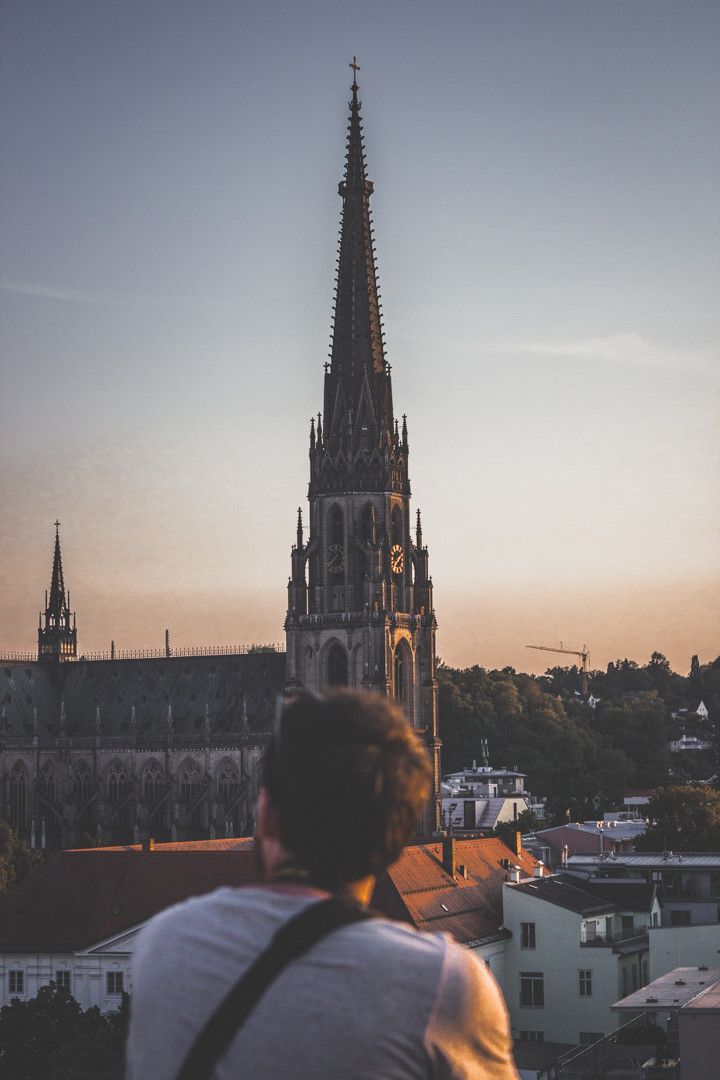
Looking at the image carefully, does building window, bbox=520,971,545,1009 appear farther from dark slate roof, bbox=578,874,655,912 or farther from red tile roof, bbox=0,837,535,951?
dark slate roof, bbox=578,874,655,912

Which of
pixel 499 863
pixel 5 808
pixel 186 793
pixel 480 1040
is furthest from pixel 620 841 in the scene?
pixel 480 1040

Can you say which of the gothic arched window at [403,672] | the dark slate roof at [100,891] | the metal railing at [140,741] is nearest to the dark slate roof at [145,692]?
the metal railing at [140,741]

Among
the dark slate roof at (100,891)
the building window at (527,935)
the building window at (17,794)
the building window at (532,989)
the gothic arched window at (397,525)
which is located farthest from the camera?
the building window at (17,794)

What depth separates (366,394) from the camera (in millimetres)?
106938

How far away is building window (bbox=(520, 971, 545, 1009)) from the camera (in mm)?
57250

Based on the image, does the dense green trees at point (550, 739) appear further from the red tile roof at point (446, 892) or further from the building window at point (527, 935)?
the building window at point (527, 935)

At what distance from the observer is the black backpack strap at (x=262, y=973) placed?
434 cm

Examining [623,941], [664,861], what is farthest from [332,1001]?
[664,861]

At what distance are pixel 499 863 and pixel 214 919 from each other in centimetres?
6556

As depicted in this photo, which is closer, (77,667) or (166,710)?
(166,710)

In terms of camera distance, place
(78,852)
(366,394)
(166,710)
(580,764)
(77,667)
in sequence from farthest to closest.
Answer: (580,764), (77,667), (166,710), (366,394), (78,852)

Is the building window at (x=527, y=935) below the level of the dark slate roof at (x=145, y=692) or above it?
below

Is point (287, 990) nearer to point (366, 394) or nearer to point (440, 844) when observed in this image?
point (440, 844)

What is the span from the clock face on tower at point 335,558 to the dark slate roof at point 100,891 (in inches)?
1557
